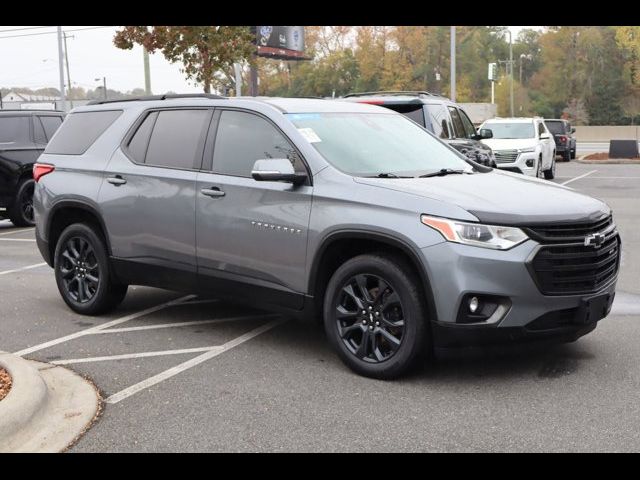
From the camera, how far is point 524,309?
186 inches

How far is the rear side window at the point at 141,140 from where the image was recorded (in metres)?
6.59

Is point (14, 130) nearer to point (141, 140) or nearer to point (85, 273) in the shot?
point (85, 273)

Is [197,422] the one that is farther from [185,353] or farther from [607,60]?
[607,60]

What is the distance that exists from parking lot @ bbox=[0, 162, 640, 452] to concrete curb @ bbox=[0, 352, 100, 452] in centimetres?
12

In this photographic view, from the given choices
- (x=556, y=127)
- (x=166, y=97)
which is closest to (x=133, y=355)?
(x=166, y=97)

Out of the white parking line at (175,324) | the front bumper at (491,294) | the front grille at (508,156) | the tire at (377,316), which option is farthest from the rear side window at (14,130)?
the front grille at (508,156)

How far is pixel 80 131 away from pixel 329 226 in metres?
3.14

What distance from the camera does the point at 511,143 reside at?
19688 mm

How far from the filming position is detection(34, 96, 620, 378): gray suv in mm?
4750

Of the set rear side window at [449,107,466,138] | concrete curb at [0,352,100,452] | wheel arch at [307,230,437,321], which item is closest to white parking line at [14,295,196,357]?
concrete curb at [0,352,100,452]

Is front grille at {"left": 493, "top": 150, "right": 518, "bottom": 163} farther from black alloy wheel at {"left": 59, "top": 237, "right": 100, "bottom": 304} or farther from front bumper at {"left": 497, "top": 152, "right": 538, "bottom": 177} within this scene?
black alloy wheel at {"left": 59, "top": 237, "right": 100, "bottom": 304}
